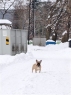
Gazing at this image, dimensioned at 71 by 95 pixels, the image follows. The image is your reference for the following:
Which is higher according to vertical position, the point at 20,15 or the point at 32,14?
the point at 20,15

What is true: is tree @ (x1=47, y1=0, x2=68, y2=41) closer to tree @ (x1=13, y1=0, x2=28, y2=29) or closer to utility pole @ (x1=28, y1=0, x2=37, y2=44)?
utility pole @ (x1=28, y1=0, x2=37, y2=44)

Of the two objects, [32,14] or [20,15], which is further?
[20,15]

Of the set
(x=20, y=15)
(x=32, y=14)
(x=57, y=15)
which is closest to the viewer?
(x=57, y=15)

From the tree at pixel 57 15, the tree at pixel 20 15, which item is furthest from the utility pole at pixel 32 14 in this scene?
the tree at pixel 57 15

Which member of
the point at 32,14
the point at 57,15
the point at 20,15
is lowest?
the point at 57,15

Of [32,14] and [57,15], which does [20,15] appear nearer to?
[32,14]

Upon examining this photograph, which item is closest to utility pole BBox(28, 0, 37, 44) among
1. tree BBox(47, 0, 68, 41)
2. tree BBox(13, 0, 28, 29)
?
tree BBox(13, 0, 28, 29)

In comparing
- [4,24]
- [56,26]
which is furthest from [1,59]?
[56,26]

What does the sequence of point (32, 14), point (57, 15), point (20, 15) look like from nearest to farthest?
point (57, 15) < point (32, 14) < point (20, 15)

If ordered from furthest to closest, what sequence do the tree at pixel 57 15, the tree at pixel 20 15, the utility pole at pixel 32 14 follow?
the tree at pixel 20 15 → the utility pole at pixel 32 14 → the tree at pixel 57 15

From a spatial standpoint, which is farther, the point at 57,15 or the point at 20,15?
the point at 20,15

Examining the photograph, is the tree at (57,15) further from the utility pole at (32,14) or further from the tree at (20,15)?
the tree at (20,15)

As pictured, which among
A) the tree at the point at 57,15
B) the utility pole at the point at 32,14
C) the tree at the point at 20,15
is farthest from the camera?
the tree at the point at 20,15

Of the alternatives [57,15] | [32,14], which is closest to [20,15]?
[32,14]
